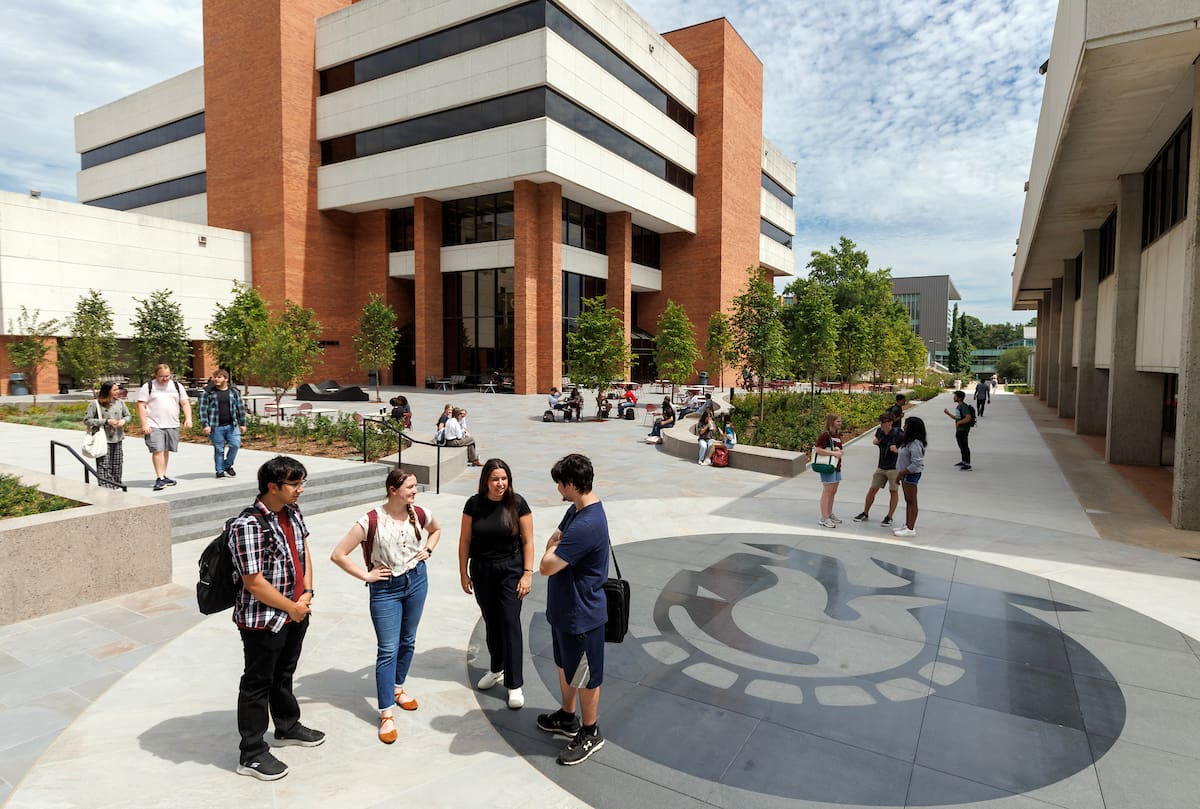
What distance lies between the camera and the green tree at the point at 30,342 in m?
28.8

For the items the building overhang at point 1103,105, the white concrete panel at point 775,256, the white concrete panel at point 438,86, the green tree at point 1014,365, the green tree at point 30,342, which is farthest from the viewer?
the green tree at point 1014,365

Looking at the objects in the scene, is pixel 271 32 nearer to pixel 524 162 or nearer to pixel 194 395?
pixel 524 162

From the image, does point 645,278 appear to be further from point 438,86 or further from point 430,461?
point 430,461

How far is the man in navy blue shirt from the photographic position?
3670 mm

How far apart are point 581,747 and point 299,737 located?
5.81 feet

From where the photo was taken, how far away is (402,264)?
135ft

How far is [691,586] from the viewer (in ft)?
22.9

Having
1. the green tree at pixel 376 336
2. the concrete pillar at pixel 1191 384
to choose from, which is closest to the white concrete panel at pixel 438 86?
the green tree at pixel 376 336

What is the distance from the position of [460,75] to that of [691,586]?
116 feet

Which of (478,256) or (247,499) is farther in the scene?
(478,256)

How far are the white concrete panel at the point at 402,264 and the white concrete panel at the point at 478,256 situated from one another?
252cm

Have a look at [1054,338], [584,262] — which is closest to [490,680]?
[584,262]

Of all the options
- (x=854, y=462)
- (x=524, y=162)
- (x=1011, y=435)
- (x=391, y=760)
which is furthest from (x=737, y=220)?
(x=391, y=760)

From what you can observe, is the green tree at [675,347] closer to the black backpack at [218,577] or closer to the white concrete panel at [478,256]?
the white concrete panel at [478,256]
